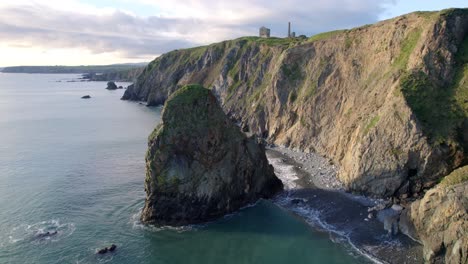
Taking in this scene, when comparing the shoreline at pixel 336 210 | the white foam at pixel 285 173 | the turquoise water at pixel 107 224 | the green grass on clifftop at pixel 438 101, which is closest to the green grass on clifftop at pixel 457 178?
the shoreline at pixel 336 210

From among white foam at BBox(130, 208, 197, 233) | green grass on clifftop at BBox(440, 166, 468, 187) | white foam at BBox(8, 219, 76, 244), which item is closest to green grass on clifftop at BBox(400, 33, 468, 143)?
green grass on clifftop at BBox(440, 166, 468, 187)

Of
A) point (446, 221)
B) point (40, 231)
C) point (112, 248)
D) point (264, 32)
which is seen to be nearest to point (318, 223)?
point (446, 221)

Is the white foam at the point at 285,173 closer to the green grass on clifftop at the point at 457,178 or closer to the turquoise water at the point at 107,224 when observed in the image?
the turquoise water at the point at 107,224

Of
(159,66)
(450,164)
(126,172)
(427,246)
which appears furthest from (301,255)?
(159,66)

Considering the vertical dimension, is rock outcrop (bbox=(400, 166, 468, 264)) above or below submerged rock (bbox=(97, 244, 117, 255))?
above

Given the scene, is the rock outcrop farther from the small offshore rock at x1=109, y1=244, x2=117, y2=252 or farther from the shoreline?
the small offshore rock at x1=109, y1=244, x2=117, y2=252

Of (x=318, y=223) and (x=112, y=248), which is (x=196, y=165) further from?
(x=318, y=223)

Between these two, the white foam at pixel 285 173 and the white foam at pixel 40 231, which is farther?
the white foam at pixel 285 173

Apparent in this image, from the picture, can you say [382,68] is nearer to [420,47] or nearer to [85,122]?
[420,47]
